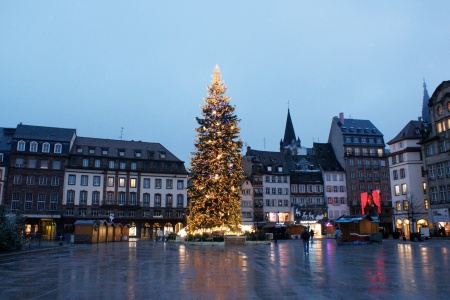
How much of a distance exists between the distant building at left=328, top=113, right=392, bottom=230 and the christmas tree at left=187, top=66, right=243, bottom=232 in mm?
47813

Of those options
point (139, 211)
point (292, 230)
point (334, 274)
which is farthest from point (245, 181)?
point (334, 274)

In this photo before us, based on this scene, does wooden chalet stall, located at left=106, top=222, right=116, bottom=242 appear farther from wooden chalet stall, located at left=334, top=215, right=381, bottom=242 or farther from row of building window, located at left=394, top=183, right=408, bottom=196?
row of building window, located at left=394, top=183, right=408, bottom=196

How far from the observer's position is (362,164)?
3386 inches

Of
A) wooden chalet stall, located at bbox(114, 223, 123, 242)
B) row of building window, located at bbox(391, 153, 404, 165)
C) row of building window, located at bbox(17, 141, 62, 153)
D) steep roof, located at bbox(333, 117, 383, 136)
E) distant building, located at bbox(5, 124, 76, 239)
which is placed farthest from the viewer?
steep roof, located at bbox(333, 117, 383, 136)

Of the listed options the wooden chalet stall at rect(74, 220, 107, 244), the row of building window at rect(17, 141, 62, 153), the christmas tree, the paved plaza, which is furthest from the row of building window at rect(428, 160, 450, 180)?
the row of building window at rect(17, 141, 62, 153)

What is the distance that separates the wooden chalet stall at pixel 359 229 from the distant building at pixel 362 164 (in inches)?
1652

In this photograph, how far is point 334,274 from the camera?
14.8 m

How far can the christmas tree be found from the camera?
40719mm

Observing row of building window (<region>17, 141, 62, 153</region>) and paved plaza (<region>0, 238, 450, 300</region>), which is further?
row of building window (<region>17, 141, 62, 153</region>)

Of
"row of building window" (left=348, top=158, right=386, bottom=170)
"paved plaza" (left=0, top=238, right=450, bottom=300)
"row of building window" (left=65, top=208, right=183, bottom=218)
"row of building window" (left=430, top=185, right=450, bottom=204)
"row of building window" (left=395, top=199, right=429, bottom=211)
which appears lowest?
"paved plaza" (left=0, top=238, right=450, bottom=300)

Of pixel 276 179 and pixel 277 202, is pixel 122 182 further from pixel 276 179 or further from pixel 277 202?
pixel 277 202

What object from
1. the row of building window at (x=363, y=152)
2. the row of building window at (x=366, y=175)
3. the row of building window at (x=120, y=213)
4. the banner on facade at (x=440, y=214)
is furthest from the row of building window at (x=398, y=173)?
the row of building window at (x=120, y=213)

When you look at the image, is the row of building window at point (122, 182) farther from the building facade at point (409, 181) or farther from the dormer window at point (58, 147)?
the building facade at point (409, 181)

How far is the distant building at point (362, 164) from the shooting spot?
83.3 meters
